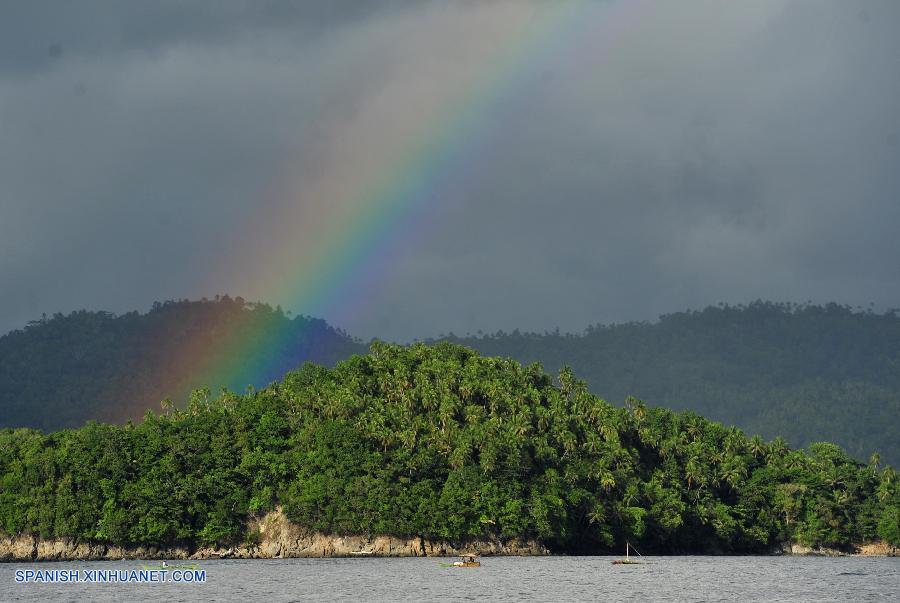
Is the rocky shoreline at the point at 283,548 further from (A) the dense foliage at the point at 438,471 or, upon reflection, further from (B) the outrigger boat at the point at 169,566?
(B) the outrigger boat at the point at 169,566

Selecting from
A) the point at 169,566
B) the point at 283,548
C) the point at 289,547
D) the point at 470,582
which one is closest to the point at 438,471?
the point at 289,547

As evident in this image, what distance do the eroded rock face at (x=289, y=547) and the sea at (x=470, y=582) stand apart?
11.8 ft

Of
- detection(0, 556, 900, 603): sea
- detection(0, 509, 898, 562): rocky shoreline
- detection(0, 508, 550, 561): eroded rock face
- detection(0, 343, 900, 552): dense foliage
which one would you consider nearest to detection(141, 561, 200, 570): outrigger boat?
detection(0, 556, 900, 603): sea

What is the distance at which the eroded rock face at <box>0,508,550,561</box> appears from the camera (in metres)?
148

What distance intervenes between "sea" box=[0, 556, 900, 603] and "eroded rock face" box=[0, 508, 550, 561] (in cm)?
361

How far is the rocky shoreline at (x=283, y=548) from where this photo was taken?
148m

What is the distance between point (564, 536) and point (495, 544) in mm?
9469

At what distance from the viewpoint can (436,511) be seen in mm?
146750

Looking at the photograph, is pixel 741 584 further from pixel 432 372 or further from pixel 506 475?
pixel 432 372

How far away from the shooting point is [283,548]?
6004 inches

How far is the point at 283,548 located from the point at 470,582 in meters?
49.4

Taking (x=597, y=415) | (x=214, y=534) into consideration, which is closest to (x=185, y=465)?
(x=214, y=534)

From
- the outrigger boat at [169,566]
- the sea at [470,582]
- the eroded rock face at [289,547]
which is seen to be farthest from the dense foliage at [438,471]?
the outrigger boat at [169,566]

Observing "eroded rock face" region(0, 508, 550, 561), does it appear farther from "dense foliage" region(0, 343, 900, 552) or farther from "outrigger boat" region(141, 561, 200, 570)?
"outrigger boat" region(141, 561, 200, 570)
